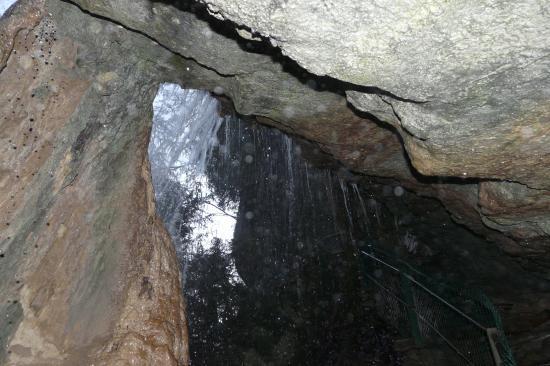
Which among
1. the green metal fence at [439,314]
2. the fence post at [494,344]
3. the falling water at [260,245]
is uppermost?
the falling water at [260,245]

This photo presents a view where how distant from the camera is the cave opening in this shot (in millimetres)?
8938

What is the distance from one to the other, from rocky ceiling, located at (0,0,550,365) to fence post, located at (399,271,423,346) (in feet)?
10.5

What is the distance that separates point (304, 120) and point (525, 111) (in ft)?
9.97

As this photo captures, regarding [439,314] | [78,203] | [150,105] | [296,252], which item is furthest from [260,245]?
[78,203]

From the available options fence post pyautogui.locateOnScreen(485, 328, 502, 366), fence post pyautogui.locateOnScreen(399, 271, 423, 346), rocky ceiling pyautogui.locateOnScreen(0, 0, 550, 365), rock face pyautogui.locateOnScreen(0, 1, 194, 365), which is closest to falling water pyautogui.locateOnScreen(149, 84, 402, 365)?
fence post pyautogui.locateOnScreen(399, 271, 423, 346)

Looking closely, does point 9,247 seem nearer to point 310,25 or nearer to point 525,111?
point 310,25

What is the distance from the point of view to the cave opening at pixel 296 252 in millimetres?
8938

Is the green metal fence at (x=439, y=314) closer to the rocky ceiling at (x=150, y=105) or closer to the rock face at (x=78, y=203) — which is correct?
the rocky ceiling at (x=150, y=105)

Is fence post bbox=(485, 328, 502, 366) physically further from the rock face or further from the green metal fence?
the rock face

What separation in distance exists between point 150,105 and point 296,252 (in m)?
8.44

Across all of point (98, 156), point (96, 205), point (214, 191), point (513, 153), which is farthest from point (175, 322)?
point (214, 191)

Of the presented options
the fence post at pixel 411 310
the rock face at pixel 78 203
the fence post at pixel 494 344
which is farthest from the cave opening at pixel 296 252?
the rock face at pixel 78 203

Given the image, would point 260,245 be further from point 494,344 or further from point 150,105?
point 150,105

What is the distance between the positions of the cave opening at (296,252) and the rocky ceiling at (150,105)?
348 centimetres
